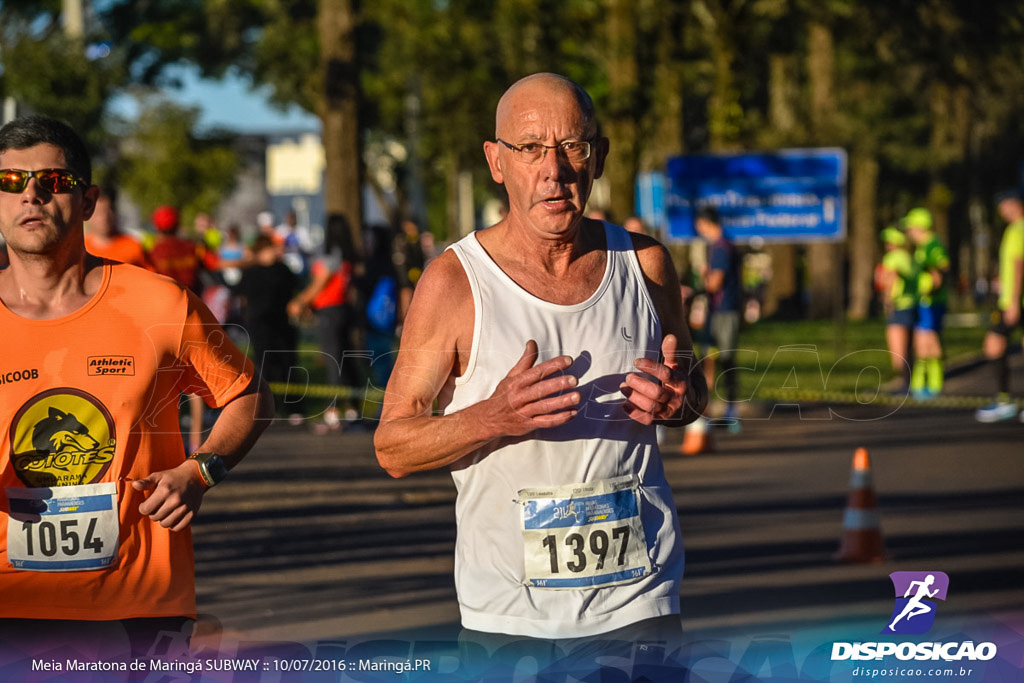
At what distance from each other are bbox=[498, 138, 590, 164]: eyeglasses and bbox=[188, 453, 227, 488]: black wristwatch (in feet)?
3.41

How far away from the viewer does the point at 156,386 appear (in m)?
4.09

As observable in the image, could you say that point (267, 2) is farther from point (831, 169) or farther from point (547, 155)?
point (547, 155)

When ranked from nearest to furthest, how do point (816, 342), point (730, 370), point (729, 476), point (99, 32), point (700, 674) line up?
1. point (700, 674)
2. point (729, 476)
3. point (730, 370)
4. point (99, 32)
5. point (816, 342)

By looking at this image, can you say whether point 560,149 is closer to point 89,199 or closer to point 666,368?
point 666,368

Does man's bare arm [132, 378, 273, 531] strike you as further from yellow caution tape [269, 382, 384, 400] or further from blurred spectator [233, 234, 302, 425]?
blurred spectator [233, 234, 302, 425]

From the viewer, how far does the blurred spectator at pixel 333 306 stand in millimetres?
16094

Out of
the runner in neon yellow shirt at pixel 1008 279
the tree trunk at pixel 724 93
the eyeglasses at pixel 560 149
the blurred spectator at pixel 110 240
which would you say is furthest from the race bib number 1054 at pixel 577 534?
the tree trunk at pixel 724 93

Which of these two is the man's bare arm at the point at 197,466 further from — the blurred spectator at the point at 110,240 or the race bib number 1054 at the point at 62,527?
the blurred spectator at the point at 110,240

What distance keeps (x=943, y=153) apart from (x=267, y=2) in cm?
1781

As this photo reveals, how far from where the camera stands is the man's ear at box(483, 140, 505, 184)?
4076 mm

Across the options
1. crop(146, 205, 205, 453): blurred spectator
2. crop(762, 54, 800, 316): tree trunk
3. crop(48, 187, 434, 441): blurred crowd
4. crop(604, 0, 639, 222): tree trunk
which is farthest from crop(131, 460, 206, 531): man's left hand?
crop(762, 54, 800, 316): tree trunk

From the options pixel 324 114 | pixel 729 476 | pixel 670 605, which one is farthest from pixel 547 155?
→ pixel 324 114

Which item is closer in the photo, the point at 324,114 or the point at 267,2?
the point at 324,114

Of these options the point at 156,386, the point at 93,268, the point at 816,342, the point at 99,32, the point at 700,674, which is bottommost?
the point at 816,342
